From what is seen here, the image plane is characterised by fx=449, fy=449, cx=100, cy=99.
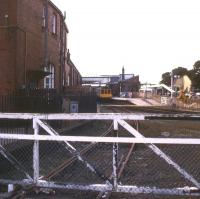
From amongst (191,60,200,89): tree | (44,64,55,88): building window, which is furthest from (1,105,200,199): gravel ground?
(191,60,200,89): tree

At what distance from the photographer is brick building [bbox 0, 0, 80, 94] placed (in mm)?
20672

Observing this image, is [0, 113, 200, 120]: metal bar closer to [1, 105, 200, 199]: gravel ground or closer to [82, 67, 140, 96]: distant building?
[1, 105, 200, 199]: gravel ground

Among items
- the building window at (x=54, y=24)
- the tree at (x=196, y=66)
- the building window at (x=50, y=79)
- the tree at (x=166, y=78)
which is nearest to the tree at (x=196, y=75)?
the tree at (x=196, y=66)

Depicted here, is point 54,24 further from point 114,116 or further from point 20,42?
point 114,116

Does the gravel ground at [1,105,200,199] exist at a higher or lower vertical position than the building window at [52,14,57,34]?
lower

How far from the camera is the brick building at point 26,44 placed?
67.8 feet

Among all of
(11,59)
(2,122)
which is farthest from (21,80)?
(2,122)

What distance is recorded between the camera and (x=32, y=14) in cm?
2316

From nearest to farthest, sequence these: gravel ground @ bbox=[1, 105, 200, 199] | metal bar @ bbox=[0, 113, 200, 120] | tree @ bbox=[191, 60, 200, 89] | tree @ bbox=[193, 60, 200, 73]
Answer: metal bar @ bbox=[0, 113, 200, 120] < gravel ground @ bbox=[1, 105, 200, 199] < tree @ bbox=[191, 60, 200, 89] < tree @ bbox=[193, 60, 200, 73]

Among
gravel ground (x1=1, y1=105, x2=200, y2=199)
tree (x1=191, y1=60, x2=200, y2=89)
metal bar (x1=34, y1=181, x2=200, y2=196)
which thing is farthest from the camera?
tree (x1=191, y1=60, x2=200, y2=89)

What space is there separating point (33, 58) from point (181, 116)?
17.6 metres

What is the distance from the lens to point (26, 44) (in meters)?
22.1

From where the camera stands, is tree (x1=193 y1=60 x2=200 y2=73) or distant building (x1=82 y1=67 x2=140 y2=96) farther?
tree (x1=193 y1=60 x2=200 y2=73)

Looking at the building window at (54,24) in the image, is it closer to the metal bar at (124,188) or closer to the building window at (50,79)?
the building window at (50,79)
